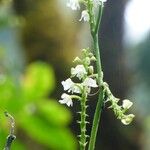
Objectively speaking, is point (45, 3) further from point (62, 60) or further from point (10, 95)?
point (10, 95)

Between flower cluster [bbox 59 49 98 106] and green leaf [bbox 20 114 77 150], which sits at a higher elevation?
green leaf [bbox 20 114 77 150]

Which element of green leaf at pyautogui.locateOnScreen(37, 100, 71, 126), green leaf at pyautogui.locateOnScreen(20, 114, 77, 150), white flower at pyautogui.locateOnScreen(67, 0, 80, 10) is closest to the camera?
white flower at pyautogui.locateOnScreen(67, 0, 80, 10)

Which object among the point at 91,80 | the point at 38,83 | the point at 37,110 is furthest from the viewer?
the point at 38,83

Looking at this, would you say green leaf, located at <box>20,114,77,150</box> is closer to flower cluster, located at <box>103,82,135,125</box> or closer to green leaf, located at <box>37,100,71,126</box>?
green leaf, located at <box>37,100,71,126</box>

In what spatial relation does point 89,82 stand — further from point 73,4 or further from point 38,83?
point 38,83

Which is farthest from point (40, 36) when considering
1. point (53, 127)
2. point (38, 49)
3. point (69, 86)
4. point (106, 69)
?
point (69, 86)

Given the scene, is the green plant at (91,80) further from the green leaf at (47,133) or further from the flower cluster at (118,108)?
the green leaf at (47,133)

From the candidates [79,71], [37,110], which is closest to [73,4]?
[79,71]

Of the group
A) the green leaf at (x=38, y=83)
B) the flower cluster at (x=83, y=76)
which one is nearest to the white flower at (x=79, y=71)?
the flower cluster at (x=83, y=76)

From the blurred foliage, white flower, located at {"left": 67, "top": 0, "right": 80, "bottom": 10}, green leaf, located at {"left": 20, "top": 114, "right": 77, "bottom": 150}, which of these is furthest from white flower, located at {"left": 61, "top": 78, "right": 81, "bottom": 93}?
green leaf, located at {"left": 20, "top": 114, "right": 77, "bottom": 150}

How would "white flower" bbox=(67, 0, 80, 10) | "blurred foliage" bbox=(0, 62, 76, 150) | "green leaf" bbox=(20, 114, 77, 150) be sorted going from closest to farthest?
"white flower" bbox=(67, 0, 80, 10), "blurred foliage" bbox=(0, 62, 76, 150), "green leaf" bbox=(20, 114, 77, 150)
